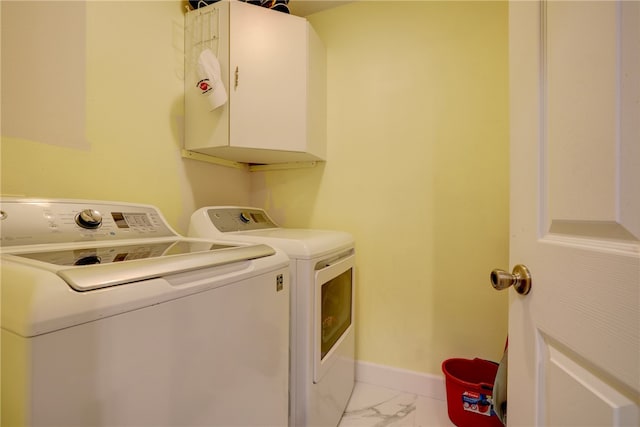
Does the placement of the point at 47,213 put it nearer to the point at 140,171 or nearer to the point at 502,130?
the point at 140,171

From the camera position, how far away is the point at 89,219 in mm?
927

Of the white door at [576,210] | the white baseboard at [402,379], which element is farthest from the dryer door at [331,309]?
the white door at [576,210]

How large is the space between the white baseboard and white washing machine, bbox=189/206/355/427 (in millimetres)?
138

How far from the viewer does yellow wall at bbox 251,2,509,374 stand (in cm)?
149

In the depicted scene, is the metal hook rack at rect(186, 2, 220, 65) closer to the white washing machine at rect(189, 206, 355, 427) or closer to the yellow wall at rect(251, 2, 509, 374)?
the yellow wall at rect(251, 2, 509, 374)

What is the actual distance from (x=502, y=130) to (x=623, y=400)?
1364mm

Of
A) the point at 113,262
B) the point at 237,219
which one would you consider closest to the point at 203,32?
the point at 237,219

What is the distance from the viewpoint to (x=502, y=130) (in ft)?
4.78

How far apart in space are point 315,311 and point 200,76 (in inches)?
48.2

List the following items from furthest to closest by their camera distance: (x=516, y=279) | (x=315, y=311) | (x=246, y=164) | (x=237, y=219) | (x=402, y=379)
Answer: (x=246, y=164)
(x=402, y=379)
(x=237, y=219)
(x=315, y=311)
(x=516, y=279)

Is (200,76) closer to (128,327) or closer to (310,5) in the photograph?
(310,5)

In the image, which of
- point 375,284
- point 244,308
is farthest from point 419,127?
point 244,308

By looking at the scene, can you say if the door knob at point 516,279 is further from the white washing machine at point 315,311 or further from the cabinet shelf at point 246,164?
the cabinet shelf at point 246,164

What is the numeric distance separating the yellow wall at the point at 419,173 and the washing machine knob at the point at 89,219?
3.75ft
